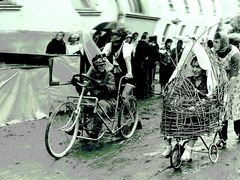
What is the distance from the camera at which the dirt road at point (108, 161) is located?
282 inches

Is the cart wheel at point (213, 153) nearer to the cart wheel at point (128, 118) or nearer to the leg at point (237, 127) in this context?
the leg at point (237, 127)

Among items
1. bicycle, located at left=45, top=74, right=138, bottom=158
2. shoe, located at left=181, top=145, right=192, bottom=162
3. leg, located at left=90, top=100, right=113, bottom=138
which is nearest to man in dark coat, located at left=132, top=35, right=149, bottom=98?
bicycle, located at left=45, top=74, right=138, bottom=158

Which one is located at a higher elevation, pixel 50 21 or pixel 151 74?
pixel 50 21

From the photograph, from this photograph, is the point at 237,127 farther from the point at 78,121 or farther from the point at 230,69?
the point at 78,121

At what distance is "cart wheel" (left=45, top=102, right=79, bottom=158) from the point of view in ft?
25.6

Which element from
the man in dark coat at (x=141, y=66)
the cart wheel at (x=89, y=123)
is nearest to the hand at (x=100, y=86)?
the cart wheel at (x=89, y=123)

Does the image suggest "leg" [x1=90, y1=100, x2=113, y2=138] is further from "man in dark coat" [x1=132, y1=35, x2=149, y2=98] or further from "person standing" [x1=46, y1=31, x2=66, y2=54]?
"man in dark coat" [x1=132, y1=35, x2=149, y2=98]

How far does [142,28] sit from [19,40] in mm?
5223

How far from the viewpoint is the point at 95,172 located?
23.9 feet

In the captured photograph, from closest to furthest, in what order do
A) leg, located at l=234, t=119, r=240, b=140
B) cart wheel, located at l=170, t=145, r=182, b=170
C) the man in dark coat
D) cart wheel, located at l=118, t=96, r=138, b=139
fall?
cart wheel, located at l=170, t=145, r=182, b=170
leg, located at l=234, t=119, r=240, b=140
cart wheel, located at l=118, t=96, r=138, b=139
the man in dark coat

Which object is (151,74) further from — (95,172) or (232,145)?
(95,172)

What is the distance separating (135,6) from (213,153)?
34.0 feet

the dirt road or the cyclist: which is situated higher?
the cyclist

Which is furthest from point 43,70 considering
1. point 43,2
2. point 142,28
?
point 142,28
